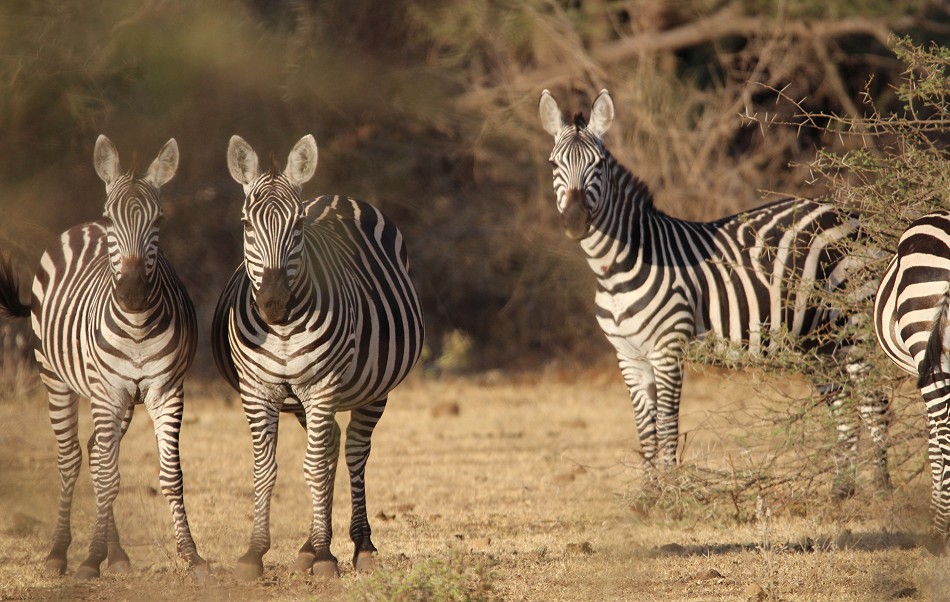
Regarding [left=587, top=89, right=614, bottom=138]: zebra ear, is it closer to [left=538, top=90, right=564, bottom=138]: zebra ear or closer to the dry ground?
[left=538, top=90, right=564, bottom=138]: zebra ear

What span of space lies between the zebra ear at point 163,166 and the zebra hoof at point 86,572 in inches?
70.4

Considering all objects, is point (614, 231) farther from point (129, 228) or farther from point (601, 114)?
point (129, 228)

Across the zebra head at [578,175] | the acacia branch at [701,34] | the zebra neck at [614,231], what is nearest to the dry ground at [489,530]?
the zebra neck at [614,231]

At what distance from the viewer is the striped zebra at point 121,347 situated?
200 inches

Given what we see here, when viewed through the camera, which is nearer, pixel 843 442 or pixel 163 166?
pixel 163 166

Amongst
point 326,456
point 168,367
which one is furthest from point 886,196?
point 168,367

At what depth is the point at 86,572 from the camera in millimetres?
5195

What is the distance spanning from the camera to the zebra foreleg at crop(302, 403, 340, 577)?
5.19 meters

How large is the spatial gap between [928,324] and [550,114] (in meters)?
3.12

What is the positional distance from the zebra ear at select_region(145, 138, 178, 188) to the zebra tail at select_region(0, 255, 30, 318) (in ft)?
2.49

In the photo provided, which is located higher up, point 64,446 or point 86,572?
point 64,446

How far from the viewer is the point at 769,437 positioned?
633 cm

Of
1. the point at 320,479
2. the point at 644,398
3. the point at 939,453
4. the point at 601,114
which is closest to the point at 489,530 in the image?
the point at 644,398

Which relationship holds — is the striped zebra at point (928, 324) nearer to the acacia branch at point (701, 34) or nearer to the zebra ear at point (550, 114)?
the zebra ear at point (550, 114)
